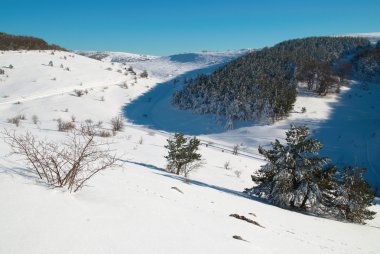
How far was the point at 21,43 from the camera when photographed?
80062 millimetres

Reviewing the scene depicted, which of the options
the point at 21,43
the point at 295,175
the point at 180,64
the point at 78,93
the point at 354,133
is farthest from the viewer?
the point at 180,64

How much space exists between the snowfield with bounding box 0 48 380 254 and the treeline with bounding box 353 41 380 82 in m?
8.59

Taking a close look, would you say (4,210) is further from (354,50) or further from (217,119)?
(354,50)

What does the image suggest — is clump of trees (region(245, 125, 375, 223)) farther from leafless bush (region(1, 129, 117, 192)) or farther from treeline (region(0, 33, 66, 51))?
treeline (region(0, 33, 66, 51))

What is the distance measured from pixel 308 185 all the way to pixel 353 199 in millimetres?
3298

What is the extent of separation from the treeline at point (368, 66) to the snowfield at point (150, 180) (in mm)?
8591

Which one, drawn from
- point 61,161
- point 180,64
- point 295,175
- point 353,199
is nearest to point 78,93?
point 295,175

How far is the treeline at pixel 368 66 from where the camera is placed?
89750 mm

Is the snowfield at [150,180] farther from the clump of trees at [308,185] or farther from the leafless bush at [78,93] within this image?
the leafless bush at [78,93]

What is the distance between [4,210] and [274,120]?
5729 cm

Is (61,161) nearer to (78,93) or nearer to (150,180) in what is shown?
(150,180)

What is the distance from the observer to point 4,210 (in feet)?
17.9

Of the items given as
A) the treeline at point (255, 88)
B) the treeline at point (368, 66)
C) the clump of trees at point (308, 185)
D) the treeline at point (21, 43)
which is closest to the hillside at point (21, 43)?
the treeline at point (21, 43)

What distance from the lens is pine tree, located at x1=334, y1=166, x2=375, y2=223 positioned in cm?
2048
